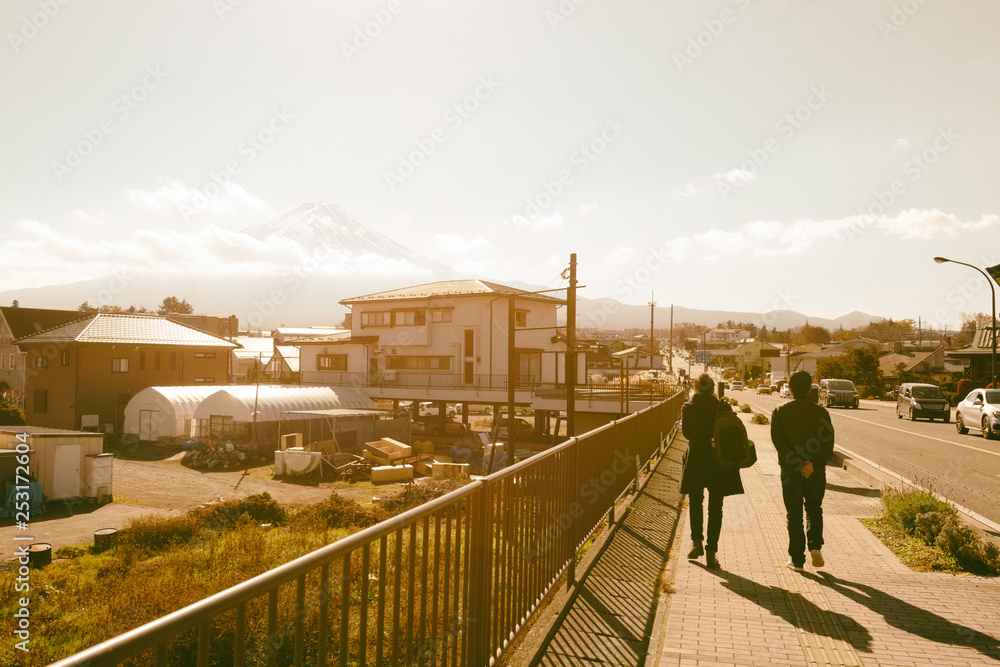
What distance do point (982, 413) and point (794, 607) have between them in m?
21.1

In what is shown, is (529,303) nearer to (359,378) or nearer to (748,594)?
(359,378)

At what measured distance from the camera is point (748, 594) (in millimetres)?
5438

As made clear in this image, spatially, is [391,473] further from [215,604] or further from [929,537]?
[215,604]

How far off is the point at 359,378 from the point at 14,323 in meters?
28.8

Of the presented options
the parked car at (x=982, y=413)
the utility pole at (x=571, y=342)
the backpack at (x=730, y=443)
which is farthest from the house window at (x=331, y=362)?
the backpack at (x=730, y=443)

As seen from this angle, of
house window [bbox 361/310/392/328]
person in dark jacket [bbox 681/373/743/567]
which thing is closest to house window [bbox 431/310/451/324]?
house window [bbox 361/310/392/328]

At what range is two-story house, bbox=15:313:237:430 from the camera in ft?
124

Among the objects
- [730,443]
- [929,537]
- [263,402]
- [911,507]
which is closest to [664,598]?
[730,443]

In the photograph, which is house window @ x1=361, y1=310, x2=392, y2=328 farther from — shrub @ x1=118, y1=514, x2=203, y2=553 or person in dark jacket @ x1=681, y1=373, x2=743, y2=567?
person in dark jacket @ x1=681, y1=373, x2=743, y2=567

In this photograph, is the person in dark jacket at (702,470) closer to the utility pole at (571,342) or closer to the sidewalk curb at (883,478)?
the sidewalk curb at (883,478)

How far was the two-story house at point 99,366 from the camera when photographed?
37688mm

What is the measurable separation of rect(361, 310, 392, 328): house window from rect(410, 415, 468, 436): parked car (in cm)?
834

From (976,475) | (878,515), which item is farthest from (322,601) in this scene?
(976,475)

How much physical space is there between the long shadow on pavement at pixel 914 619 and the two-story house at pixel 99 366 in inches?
1678
